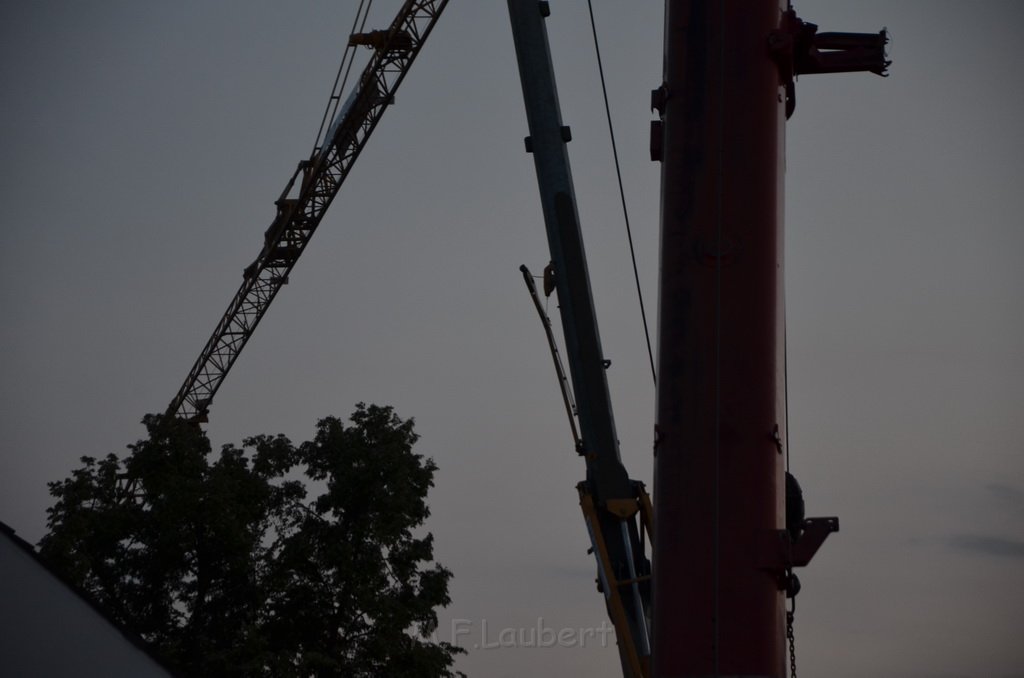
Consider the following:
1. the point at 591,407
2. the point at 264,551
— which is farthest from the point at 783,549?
the point at 264,551

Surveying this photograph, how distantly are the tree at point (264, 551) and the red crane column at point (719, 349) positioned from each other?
20337 mm

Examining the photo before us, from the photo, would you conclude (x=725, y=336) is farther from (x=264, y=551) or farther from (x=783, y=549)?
(x=264, y=551)

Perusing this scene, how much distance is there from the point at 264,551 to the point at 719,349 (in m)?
24.6

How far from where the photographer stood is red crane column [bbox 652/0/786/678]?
771 centimetres

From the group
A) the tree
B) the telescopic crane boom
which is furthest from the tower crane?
the tree

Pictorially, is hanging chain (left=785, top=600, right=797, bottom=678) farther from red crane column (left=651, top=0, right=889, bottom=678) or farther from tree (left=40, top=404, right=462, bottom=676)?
tree (left=40, top=404, right=462, bottom=676)

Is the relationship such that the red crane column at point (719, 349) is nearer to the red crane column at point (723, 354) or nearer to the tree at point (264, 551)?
the red crane column at point (723, 354)

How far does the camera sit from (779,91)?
8.47m

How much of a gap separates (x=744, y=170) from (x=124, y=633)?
8.39 metres

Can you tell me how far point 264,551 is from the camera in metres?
31.0

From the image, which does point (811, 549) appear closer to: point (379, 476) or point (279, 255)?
point (379, 476)

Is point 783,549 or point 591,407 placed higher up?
point 591,407

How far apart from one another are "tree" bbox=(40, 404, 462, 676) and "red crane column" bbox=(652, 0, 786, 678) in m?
20.3

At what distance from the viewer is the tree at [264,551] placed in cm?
2797
